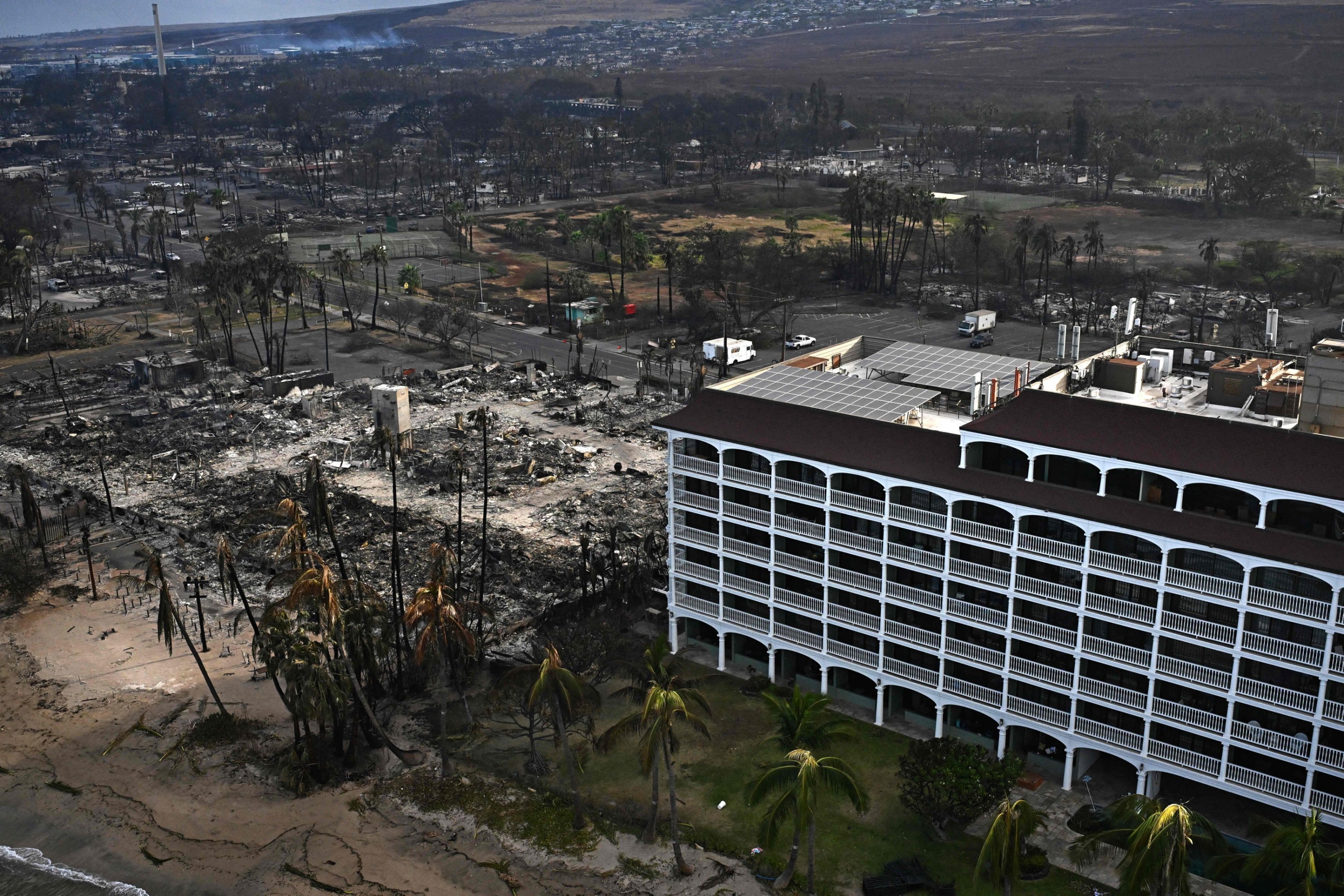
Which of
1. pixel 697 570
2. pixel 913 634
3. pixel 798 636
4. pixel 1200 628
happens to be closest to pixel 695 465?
pixel 697 570

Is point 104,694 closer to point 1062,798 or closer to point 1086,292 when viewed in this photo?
point 1062,798

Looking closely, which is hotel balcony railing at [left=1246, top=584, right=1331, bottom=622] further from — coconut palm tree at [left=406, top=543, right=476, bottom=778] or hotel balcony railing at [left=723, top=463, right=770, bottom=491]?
coconut palm tree at [left=406, top=543, right=476, bottom=778]

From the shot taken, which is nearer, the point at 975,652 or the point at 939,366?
the point at 975,652

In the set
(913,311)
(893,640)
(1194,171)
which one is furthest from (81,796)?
(1194,171)

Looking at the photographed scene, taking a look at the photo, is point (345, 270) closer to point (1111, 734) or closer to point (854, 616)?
point (854, 616)

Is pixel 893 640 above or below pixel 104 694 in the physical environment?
above

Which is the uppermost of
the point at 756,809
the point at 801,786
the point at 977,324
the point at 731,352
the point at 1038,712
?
the point at 801,786

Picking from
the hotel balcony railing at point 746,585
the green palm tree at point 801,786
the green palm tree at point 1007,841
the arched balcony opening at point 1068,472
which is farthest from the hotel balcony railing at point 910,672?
the green palm tree at point 1007,841

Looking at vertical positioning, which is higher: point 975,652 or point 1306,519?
point 1306,519

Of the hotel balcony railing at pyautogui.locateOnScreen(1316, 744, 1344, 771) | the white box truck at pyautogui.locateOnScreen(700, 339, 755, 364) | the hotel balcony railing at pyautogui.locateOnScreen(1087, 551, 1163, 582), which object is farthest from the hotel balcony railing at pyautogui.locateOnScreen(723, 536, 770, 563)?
the white box truck at pyautogui.locateOnScreen(700, 339, 755, 364)
